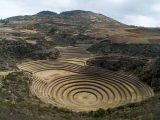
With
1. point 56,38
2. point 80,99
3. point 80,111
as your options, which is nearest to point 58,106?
point 80,111

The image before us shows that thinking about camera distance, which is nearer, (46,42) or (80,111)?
(80,111)

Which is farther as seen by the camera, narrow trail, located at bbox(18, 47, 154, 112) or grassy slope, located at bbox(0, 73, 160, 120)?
narrow trail, located at bbox(18, 47, 154, 112)

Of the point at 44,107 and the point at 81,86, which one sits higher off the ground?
the point at 81,86

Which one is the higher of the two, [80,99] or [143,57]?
[143,57]

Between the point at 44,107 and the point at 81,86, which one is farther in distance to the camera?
the point at 81,86

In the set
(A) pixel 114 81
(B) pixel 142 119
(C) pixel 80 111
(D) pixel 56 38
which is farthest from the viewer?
(D) pixel 56 38

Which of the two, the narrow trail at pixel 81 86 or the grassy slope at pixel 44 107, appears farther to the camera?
the narrow trail at pixel 81 86

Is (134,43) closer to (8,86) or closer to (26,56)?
(26,56)

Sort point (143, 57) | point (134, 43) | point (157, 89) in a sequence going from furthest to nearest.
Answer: point (134, 43) → point (143, 57) → point (157, 89)
